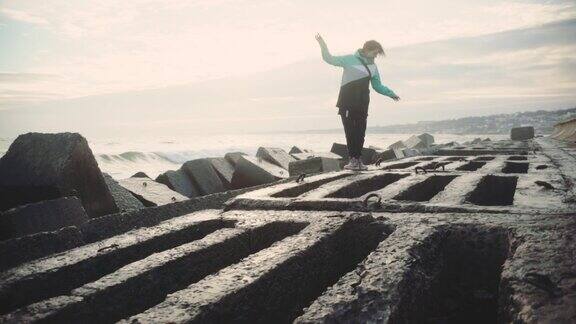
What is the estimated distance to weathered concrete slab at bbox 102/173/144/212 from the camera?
12.0 ft

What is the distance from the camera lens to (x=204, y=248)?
190 centimetres

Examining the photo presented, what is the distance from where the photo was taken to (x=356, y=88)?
565 centimetres

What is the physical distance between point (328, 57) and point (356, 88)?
0.62m

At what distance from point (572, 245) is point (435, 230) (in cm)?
54

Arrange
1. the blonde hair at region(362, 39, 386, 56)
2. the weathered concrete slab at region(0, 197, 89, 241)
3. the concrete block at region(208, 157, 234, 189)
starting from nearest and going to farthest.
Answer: the weathered concrete slab at region(0, 197, 89, 241) → the blonde hair at region(362, 39, 386, 56) → the concrete block at region(208, 157, 234, 189)

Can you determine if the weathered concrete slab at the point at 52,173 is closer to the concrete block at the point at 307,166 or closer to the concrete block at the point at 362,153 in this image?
the concrete block at the point at 307,166

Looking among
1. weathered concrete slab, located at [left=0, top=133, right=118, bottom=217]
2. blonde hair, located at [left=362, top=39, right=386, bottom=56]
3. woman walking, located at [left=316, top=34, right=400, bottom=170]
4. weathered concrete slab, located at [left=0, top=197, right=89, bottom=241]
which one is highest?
blonde hair, located at [left=362, top=39, right=386, bottom=56]

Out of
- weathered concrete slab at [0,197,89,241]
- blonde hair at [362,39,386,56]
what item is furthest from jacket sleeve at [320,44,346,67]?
weathered concrete slab at [0,197,89,241]

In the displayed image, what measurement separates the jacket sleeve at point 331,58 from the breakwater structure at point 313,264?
3.08m

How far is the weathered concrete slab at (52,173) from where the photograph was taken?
3.12 metres

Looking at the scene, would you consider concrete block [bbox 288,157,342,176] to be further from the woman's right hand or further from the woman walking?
the woman's right hand

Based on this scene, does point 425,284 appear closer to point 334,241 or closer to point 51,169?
point 334,241

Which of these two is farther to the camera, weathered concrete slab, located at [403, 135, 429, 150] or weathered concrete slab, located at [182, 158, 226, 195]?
weathered concrete slab, located at [403, 135, 429, 150]

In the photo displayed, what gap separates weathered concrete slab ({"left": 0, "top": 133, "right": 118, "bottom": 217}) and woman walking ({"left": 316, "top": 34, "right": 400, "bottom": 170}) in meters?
3.29
